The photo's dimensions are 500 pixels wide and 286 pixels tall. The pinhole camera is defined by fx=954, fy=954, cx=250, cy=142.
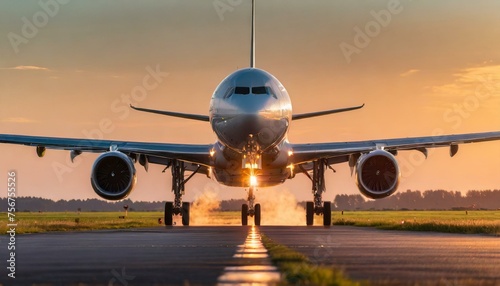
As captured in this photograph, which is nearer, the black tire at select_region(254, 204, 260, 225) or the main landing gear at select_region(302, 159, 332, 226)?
the main landing gear at select_region(302, 159, 332, 226)

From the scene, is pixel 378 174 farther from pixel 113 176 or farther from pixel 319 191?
pixel 113 176

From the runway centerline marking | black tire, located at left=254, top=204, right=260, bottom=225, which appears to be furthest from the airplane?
the runway centerline marking

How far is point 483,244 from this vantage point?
788 inches

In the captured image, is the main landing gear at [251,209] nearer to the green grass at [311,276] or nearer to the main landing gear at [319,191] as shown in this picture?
the main landing gear at [319,191]

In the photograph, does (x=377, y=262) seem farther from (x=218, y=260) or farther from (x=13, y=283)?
(x=13, y=283)

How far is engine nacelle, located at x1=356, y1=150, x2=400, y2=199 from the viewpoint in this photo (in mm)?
36438

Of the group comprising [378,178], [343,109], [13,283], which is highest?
[343,109]

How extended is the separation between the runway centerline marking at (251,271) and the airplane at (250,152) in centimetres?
1802

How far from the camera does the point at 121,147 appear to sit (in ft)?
125

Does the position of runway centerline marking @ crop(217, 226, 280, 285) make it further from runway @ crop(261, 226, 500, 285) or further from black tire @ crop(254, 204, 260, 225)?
black tire @ crop(254, 204, 260, 225)

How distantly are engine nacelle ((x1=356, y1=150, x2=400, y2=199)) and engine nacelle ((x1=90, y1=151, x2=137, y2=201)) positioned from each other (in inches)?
344

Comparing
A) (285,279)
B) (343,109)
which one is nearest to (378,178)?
(343,109)

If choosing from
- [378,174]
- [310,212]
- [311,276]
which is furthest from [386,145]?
[311,276]

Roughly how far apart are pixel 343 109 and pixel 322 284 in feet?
94.5
